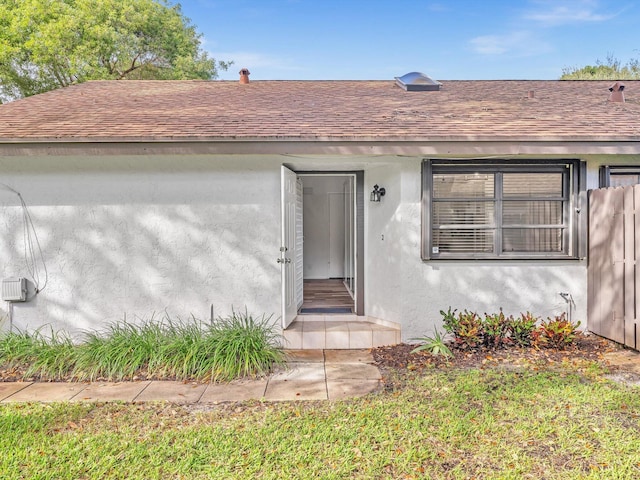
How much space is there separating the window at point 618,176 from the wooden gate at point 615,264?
1.05 ft

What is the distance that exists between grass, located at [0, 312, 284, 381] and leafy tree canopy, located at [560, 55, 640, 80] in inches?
862

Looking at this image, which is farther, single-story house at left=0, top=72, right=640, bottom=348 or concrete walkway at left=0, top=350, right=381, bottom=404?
single-story house at left=0, top=72, right=640, bottom=348

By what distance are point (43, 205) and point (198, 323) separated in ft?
8.66

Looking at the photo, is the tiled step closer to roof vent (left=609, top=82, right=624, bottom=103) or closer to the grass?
the grass

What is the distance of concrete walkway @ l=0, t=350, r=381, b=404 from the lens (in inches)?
162

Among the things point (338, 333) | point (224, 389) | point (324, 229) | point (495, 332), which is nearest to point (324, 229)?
point (324, 229)

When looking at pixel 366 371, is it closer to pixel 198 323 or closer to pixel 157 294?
pixel 198 323

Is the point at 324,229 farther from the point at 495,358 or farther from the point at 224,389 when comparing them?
the point at 224,389

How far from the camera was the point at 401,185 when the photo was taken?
5695 mm

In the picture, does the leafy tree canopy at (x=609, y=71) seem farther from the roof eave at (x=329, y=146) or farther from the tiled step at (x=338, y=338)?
the tiled step at (x=338, y=338)

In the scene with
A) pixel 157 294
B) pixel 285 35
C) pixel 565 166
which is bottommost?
pixel 157 294

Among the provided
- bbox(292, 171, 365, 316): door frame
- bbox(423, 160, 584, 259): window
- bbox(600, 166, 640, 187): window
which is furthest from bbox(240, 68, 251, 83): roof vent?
bbox(600, 166, 640, 187): window

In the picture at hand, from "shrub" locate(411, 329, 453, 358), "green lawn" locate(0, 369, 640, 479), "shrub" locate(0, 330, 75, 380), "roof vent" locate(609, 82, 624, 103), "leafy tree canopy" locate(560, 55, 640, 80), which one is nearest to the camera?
"green lawn" locate(0, 369, 640, 479)

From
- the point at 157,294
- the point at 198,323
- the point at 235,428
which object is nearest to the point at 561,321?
the point at 235,428
